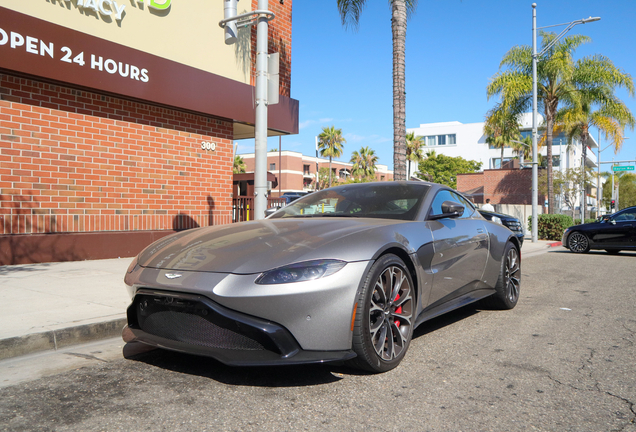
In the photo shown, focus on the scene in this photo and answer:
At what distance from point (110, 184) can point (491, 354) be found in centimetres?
764

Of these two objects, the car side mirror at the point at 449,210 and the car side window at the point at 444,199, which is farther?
the car side window at the point at 444,199

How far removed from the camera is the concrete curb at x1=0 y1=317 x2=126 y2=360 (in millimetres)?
3916

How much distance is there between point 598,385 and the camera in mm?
3303

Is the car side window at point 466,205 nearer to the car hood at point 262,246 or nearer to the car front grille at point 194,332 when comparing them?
the car hood at point 262,246

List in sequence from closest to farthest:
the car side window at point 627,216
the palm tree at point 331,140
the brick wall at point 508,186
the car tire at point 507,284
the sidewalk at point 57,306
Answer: the sidewalk at point 57,306, the car tire at point 507,284, the car side window at point 627,216, the brick wall at point 508,186, the palm tree at point 331,140

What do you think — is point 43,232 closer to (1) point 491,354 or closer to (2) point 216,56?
(2) point 216,56

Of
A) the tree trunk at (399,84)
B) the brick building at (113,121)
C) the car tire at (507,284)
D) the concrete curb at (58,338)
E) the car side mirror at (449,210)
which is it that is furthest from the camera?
the tree trunk at (399,84)

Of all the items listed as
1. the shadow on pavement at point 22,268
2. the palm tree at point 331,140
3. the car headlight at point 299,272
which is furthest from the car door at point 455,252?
the palm tree at point 331,140

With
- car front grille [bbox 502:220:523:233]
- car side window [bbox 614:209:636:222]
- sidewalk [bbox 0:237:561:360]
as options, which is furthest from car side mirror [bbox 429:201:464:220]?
car side window [bbox 614:209:636:222]

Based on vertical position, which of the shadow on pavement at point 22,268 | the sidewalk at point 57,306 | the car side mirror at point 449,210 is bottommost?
the sidewalk at point 57,306

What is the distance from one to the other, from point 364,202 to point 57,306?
3229mm

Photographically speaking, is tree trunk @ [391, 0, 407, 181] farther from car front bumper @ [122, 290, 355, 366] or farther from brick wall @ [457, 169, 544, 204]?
brick wall @ [457, 169, 544, 204]

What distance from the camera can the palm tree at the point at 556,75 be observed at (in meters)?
23.8

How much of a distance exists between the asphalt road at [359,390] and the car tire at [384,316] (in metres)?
0.13
